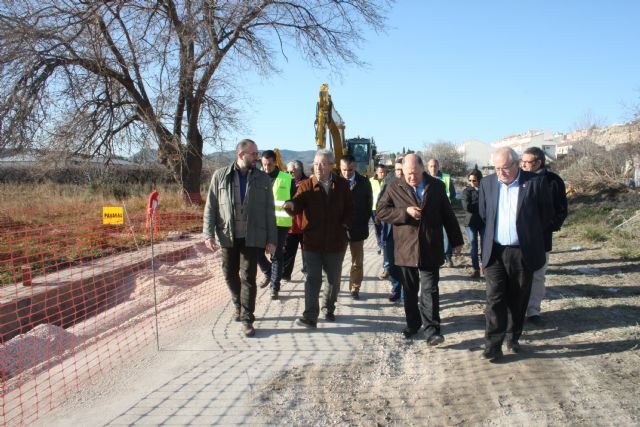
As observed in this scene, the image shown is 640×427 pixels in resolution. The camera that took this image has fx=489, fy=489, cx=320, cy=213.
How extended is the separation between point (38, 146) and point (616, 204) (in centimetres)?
1893

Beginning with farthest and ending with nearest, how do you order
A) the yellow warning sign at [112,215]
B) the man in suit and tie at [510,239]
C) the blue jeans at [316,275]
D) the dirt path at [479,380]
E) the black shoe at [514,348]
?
1. the yellow warning sign at [112,215]
2. the blue jeans at [316,275]
3. the black shoe at [514,348]
4. the man in suit and tie at [510,239]
5. the dirt path at [479,380]

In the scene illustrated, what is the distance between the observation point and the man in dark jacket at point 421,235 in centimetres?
455

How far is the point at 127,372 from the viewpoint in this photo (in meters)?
4.21

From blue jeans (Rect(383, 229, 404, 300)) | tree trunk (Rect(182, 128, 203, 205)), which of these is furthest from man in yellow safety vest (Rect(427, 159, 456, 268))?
tree trunk (Rect(182, 128, 203, 205))

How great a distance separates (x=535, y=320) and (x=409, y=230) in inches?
69.7

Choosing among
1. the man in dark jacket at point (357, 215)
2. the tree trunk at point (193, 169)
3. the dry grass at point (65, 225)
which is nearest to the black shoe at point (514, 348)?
the man in dark jacket at point (357, 215)

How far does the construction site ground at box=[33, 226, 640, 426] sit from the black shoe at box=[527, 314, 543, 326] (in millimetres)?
92

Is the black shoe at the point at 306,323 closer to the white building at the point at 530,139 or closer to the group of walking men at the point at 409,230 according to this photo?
the group of walking men at the point at 409,230

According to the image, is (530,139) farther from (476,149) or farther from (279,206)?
(279,206)

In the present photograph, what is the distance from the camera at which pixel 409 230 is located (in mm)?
4645

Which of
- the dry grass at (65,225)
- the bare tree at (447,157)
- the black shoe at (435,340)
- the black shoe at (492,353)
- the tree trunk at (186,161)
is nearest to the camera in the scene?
the black shoe at (492,353)

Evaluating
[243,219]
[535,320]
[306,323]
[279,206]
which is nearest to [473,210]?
[535,320]

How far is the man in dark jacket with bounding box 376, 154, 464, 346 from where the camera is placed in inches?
179

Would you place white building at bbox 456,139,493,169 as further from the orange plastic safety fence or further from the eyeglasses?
the eyeglasses
